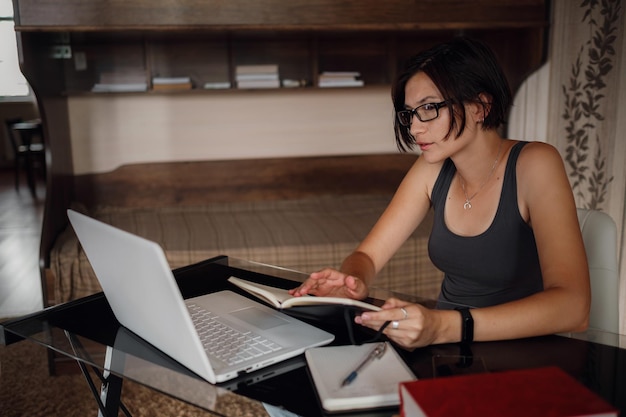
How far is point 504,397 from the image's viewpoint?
0.71 meters

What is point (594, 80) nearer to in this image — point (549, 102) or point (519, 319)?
point (549, 102)

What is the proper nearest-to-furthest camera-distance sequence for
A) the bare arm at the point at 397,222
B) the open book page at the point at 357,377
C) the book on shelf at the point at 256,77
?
1. the open book page at the point at 357,377
2. the bare arm at the point at 397,222
3. the book on shelf at the point at 256,77

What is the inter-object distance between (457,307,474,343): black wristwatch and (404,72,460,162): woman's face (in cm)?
44

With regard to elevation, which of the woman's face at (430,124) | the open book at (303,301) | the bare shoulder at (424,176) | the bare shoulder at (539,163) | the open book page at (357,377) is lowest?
the open book page at (357,377)

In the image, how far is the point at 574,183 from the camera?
9.32 feet

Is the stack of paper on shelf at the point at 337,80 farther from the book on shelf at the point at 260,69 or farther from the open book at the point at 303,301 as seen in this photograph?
the open book at the point at 303,301

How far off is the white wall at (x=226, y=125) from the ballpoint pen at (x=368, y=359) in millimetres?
2659

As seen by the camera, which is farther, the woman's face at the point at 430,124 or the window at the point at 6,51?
the window at the point at 6,51

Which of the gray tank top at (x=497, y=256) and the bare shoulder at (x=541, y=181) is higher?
the bare shoulder at (x=541, y=181)

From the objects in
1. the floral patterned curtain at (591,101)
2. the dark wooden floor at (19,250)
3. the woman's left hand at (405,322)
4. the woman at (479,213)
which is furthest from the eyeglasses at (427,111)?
the dark wooden floor at (19,250)

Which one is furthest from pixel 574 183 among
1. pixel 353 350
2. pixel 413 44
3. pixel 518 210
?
pixel 353 350

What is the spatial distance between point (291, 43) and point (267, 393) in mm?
2852

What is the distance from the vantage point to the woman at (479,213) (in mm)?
1152

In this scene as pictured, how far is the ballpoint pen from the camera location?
0.93 m
